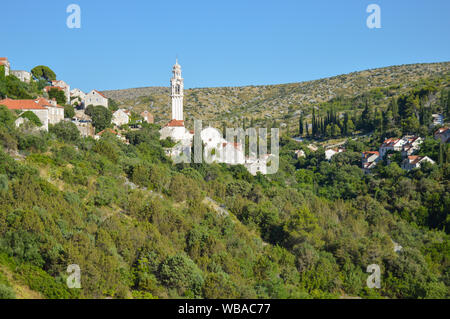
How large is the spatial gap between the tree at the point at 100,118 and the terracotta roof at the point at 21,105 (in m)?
8.57

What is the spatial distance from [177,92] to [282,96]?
81378 mm

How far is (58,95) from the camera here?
50.8 m

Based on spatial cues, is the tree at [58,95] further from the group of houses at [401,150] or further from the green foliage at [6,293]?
the group of houses at [401,150]

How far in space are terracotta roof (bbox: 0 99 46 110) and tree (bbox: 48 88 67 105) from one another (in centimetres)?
869

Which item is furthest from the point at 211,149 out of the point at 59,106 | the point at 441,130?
the point at 441,130

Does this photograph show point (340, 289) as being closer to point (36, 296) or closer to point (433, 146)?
point (36, 296)

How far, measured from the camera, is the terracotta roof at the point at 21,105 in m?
40.5

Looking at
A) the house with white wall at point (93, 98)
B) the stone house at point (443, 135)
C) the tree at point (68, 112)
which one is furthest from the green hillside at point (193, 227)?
the stone house at point (443, 135)

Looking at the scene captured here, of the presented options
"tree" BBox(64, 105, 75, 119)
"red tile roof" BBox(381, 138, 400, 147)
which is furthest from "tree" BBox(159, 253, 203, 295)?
"red tile roof" BBox(381, 138, 400, 147)

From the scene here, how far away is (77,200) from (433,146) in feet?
144

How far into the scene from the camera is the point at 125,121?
56625 millimetres

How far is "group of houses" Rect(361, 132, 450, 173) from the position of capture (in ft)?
194

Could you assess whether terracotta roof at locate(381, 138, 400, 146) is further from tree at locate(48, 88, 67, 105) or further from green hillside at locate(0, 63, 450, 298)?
tree at locate(48, 88, 67, 105)

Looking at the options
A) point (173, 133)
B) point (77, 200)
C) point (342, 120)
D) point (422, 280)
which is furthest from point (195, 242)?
point (342, 120)
